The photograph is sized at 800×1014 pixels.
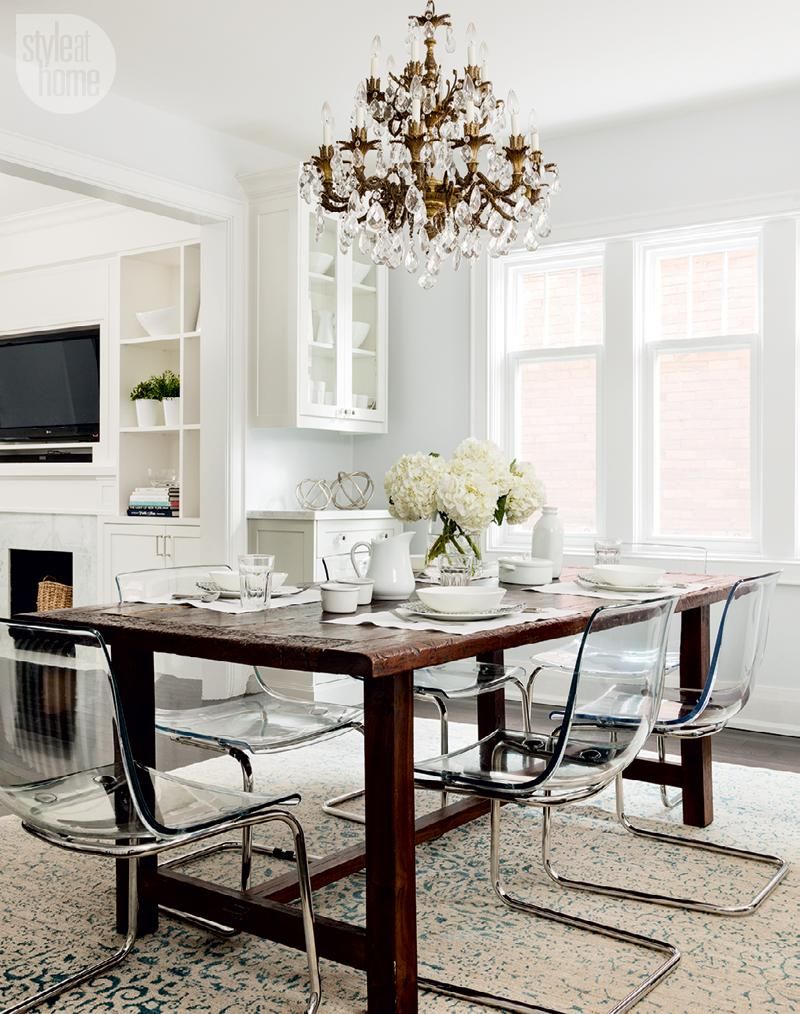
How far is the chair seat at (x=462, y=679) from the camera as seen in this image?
9.62ft

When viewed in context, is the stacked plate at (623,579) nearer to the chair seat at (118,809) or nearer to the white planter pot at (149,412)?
the chair seat at (118,809)

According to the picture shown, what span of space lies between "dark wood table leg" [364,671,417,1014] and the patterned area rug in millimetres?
166

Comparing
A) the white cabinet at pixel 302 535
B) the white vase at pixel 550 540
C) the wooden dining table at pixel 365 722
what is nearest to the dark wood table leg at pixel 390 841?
the wooden dining table at pixel 365 722

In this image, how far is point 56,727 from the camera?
1859 mm

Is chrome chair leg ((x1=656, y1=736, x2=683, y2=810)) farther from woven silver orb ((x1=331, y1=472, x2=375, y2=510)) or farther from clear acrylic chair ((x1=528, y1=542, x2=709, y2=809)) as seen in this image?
woven silver orb ((x1=331, y1=472, x2=375, y2=510))

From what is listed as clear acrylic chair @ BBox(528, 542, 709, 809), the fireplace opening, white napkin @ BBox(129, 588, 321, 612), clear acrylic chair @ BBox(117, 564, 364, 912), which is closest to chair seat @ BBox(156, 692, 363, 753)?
clear acrylic chair @ BBox(117, 564, 364, 912)

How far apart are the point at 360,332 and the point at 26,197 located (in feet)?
7.12

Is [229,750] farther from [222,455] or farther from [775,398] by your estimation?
[775,398]

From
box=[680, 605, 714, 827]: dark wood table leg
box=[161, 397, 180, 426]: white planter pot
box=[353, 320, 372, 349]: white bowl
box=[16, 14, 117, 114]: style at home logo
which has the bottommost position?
box=[680, 605, 714, 827]: dark wood table leg

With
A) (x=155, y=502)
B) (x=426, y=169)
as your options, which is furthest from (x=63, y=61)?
(x=155, y=502)

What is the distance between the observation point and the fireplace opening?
6.39 metres

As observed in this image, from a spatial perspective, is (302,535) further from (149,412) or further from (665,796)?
(665,796)

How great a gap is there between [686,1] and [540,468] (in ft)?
7.64

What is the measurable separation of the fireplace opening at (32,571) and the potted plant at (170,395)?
4.52ft
